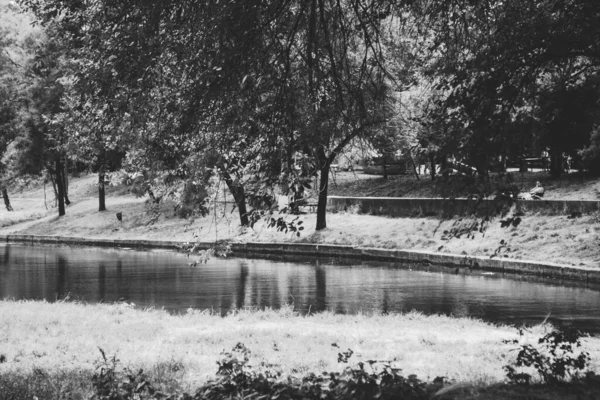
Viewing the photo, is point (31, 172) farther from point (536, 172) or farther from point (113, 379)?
point (113, 379)

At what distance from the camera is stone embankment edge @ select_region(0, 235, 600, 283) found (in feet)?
69.1

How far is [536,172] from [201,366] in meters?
33.1

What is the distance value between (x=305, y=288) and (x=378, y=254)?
858 cm

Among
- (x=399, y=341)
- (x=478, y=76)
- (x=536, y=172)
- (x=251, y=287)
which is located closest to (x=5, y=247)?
(x=251, y=287)

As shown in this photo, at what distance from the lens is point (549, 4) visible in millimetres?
8898

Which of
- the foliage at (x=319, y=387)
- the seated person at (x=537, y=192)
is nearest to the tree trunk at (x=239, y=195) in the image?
the foliage at (x=319, y=387)

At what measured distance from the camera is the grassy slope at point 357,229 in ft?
75.7

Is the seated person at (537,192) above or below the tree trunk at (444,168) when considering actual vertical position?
below

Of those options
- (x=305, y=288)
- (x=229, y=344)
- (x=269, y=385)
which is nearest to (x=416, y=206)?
(x=305, y=288)

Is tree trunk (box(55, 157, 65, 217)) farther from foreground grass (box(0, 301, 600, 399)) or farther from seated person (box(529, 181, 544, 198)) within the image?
foreground grass (box(0, 301, 600, 399))

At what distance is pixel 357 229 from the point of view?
3206cm

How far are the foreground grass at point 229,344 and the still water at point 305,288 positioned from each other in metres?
3.35

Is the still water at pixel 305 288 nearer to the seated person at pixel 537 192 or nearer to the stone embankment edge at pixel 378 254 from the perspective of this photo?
the stone embankment edge at pixel 378 254

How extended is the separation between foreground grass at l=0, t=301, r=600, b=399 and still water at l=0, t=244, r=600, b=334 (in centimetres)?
335
